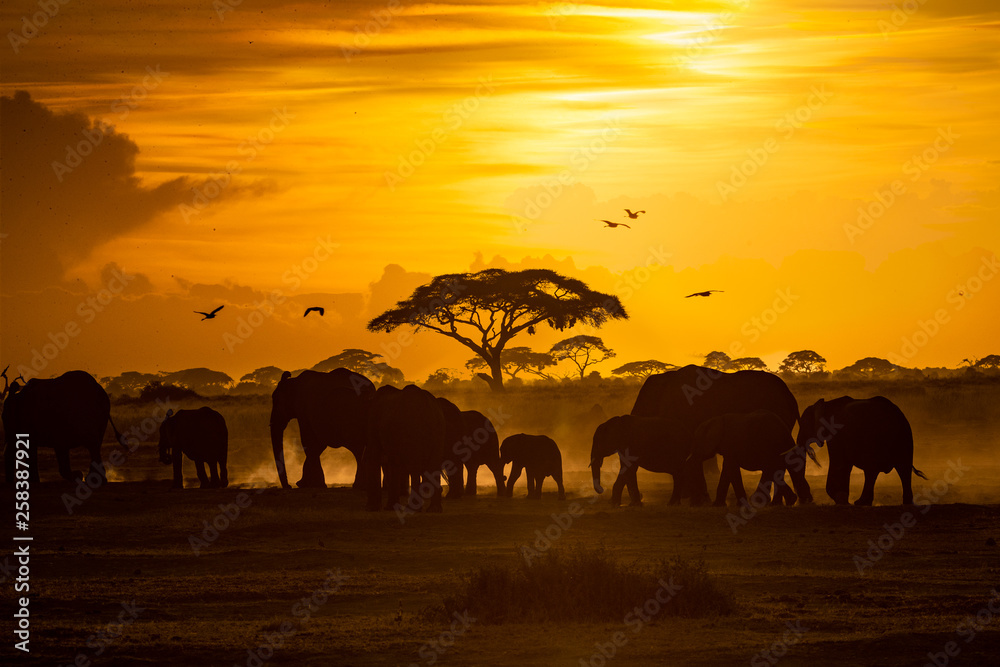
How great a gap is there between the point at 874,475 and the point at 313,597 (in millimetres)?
13055

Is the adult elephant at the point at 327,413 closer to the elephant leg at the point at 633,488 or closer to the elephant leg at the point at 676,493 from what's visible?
the elephant leg at the point at 633,488

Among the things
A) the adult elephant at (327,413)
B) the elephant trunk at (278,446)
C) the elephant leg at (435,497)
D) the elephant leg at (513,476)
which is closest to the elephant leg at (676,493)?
the elephant leg at (513,476)

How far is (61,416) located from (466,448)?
345 inches

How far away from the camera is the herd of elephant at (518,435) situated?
24.7 m

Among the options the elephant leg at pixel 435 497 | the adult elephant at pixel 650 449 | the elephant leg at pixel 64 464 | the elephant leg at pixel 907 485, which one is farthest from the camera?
the elephant leg at pixel 64 464

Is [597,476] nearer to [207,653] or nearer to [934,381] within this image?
[207,653]

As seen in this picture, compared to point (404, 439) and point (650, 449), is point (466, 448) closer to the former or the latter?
point (404, 439)

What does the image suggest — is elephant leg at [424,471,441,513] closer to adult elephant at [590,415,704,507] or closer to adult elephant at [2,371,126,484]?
adult elephant at [590,415,704,507]

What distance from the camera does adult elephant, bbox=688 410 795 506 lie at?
80.6ft

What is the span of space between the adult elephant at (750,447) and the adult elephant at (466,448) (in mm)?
4885

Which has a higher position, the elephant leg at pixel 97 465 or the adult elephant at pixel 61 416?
the adult elephant at pixel 61 416

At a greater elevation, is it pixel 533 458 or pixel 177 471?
pixel 533 458

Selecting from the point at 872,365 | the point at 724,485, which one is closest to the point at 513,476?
the point at 724,485

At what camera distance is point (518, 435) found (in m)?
27.6
